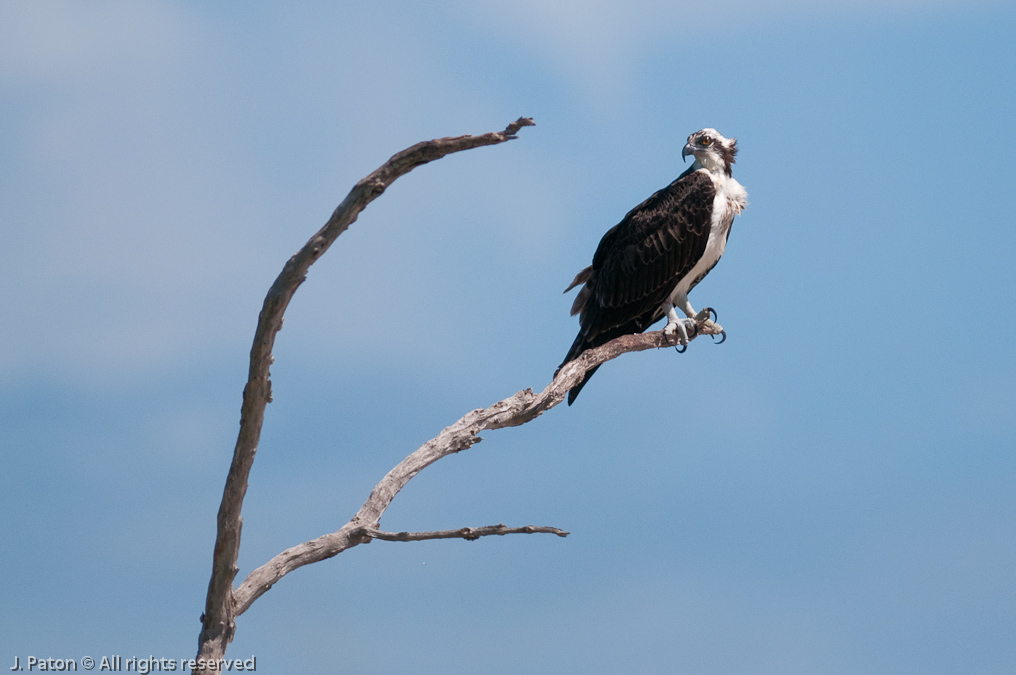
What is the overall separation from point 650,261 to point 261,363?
474cm

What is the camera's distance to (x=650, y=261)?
29.2ft

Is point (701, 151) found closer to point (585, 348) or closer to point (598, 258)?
point (598, 258)

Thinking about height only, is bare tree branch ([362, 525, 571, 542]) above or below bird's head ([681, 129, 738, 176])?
below

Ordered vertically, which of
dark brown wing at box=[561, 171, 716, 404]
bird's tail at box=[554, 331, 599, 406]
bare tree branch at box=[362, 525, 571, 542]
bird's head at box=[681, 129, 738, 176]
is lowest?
bare tree branch at box=[362, 525, 571, 542]

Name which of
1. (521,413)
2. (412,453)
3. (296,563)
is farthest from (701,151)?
(296,563)

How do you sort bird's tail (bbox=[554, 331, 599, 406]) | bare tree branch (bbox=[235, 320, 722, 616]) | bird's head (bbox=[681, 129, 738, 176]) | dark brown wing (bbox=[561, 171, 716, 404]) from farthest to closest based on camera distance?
bird's head (bbox=[681, 129, 738, 176]) < dark brown wing (bbox=[561, 171, 716, 404]) < bird's tail (bbox=[554, 331, 599, 406]) < bare tree branch (bbox=[235, 320, 722, 616])

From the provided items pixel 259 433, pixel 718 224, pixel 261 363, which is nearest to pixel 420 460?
pixel 259 433

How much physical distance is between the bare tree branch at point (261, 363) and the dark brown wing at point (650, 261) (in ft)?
12.9

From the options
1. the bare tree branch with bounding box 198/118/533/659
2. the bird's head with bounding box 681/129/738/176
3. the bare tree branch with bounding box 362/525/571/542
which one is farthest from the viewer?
the bird's head with bounding box 681/129/738/176

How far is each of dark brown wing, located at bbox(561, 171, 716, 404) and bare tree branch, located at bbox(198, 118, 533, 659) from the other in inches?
155

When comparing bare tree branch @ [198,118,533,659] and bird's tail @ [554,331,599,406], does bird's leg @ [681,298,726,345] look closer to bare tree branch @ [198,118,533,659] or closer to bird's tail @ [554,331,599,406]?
bird's tail @ [554,331,599,406]

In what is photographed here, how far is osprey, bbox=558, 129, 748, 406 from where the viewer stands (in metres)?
8.89

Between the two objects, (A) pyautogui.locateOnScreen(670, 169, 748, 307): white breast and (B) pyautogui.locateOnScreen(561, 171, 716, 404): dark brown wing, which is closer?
(B) pyautogui.locateOnScreen(561, 171, 716, 404): dark brown wing

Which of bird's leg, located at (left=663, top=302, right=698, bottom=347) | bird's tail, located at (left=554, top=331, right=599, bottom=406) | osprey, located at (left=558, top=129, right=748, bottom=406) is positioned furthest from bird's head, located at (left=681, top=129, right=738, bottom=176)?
bird's tail, located at (left=554, top=331, right=599, bottom=406)
